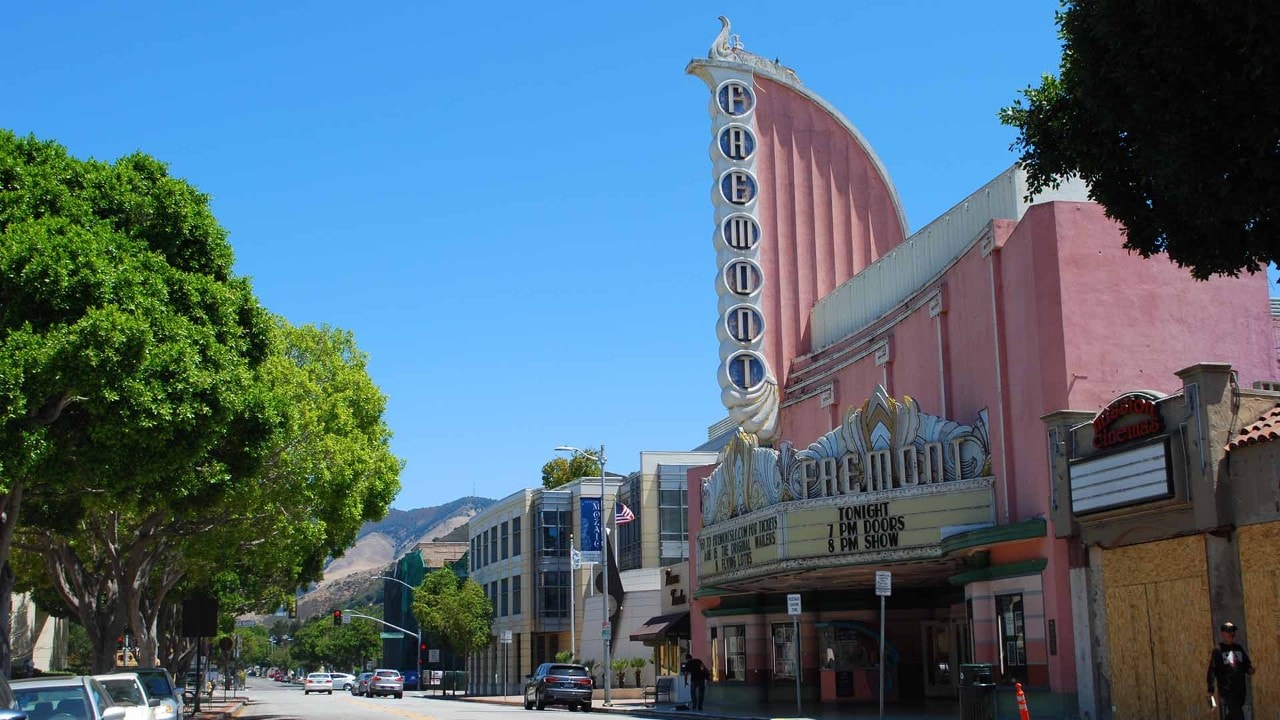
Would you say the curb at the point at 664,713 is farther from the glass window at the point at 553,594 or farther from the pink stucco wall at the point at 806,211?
the glass window at the point at 553,594

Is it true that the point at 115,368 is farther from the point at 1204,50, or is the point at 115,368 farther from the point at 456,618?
the point at 456,618

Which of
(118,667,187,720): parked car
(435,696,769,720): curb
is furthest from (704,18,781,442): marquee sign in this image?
(118,667,187,720): parked car

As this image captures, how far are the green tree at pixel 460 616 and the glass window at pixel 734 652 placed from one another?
40.7m

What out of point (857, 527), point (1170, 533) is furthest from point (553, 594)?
point (1170, 533)

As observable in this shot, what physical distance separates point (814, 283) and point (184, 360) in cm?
2403

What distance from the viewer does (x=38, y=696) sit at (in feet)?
55.3

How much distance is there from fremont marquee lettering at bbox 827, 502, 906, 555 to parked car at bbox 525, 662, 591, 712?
15.5 metres

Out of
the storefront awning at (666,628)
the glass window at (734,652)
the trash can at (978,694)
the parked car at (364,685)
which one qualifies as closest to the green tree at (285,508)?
the glass window at (734,652)

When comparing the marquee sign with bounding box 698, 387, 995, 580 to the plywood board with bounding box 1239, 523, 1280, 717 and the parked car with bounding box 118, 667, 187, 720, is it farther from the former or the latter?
the parked car with bounding box 118, 667, 187, 720

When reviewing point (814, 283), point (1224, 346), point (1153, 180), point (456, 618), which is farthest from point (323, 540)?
point (456, 618)

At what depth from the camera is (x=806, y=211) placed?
41.5 meters

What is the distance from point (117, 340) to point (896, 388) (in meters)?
20.2

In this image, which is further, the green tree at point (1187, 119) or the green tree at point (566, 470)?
the green tree at point (566, 470)

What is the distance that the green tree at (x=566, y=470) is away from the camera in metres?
92.2
